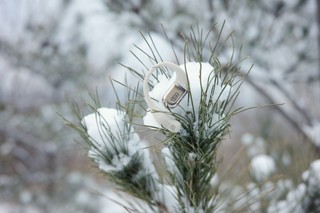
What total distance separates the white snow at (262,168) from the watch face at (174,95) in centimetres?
48

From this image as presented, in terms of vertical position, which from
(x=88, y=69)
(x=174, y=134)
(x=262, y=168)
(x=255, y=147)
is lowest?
(x=174, y=134)

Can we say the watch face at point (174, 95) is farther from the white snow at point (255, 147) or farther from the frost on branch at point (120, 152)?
the white snow at point (255, 147)

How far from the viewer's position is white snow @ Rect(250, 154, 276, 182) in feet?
2.61

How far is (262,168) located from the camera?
828 mm

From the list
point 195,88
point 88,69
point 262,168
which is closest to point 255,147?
point 262,168

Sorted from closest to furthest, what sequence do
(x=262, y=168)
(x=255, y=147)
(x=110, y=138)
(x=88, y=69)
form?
(x=110, y=138), (x=262, y=168), (x=255, y=147), (x=88, y=69)

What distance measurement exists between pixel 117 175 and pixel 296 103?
3.66 ft

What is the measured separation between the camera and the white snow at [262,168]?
79 cm

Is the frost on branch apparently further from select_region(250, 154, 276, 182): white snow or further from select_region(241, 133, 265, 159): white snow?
select_region(241, 133, 265, 159): white snow

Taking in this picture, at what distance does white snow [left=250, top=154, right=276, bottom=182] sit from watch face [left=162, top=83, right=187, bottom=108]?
1.59ft

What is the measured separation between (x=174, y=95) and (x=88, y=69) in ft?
10.9

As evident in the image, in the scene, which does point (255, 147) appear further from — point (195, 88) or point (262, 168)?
point (195, 88)

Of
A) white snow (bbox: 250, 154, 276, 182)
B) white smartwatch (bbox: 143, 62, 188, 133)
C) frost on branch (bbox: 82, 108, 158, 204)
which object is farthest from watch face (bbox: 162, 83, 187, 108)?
white snow (bbox: 250, 154, 276, 182)

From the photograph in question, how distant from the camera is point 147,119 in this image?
0.39 m
